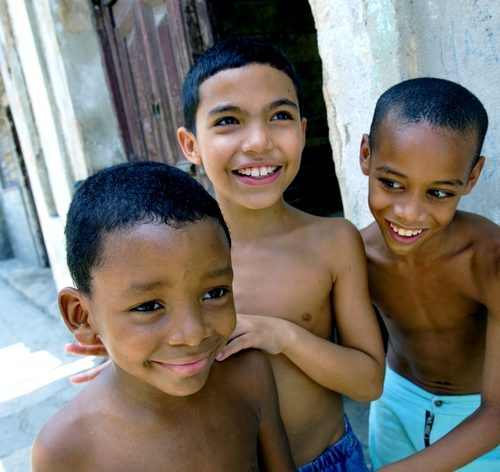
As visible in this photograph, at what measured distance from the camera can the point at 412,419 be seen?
1288 mm

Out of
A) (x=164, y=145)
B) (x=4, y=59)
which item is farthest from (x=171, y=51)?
(x=4, y=59)

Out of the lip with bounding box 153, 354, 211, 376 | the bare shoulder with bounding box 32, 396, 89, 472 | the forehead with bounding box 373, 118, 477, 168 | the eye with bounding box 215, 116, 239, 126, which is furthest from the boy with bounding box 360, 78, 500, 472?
the bare shoulder with bounding box 32, 396, 89, 472

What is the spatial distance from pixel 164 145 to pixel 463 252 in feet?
6.75

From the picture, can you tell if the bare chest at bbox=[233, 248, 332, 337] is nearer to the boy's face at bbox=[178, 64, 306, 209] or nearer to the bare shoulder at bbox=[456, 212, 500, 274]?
the boy's face at bbox=[178, 64, 306, 209]

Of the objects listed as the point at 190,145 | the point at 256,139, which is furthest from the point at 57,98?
the point at 256,139

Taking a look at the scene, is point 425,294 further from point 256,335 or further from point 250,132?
point 250,132

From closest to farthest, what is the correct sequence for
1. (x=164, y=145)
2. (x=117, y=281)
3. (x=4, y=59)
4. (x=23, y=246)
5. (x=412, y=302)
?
(x=117, y=281) < (x=412, y=302) < (x=164, y=145) < (x=4, y=59) < (x=23, y=246)

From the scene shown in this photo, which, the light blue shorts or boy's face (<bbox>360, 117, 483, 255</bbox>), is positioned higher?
boy's face (<bbox>360, 117, 483, 255</bbox>)

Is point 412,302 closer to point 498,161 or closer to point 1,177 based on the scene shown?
point 498,161

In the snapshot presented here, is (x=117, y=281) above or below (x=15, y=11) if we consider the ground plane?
below

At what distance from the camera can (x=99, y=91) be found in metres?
3.25

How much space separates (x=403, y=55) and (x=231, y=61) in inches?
22.4

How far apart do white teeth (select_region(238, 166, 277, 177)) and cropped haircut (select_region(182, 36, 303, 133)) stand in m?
0.21

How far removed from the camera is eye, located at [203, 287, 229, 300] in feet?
2.57
